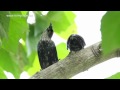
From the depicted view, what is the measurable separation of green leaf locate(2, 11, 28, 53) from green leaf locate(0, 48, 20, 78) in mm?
21

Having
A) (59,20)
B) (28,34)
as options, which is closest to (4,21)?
(28,34)

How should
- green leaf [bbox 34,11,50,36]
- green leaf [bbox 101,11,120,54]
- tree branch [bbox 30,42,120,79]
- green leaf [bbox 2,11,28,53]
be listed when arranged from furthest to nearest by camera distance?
green leaf [bbox 34,11,50,36] → green leaf [bbox 2,11,28,53] → tree branch [bbox 30,42,120,79] → green leaf [bbox 101,11,120,54]

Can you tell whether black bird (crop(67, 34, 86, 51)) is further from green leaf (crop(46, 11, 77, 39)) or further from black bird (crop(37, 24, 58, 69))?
green leaf (crop(46, 11, 77, 39))

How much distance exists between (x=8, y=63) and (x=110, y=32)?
0.54m

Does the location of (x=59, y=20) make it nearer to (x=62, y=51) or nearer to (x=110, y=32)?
(x=62, y=51)

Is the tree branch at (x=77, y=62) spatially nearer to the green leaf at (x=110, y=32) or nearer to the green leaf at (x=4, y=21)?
the green leaf at (x=4, y=21)

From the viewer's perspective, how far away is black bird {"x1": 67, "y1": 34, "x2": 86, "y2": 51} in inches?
26.2

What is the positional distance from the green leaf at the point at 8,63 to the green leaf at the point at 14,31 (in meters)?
0.02


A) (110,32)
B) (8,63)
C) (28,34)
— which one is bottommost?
(110,32)

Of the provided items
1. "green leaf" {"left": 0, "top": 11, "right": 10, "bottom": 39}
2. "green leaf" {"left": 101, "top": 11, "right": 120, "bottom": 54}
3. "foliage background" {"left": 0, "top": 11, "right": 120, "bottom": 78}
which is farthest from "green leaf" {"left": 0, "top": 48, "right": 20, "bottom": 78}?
"green leaf" {"left": 101, "top": 11, "right": 120, "bottom": 54}

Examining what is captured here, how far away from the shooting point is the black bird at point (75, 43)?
0.66m

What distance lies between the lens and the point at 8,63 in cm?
84
